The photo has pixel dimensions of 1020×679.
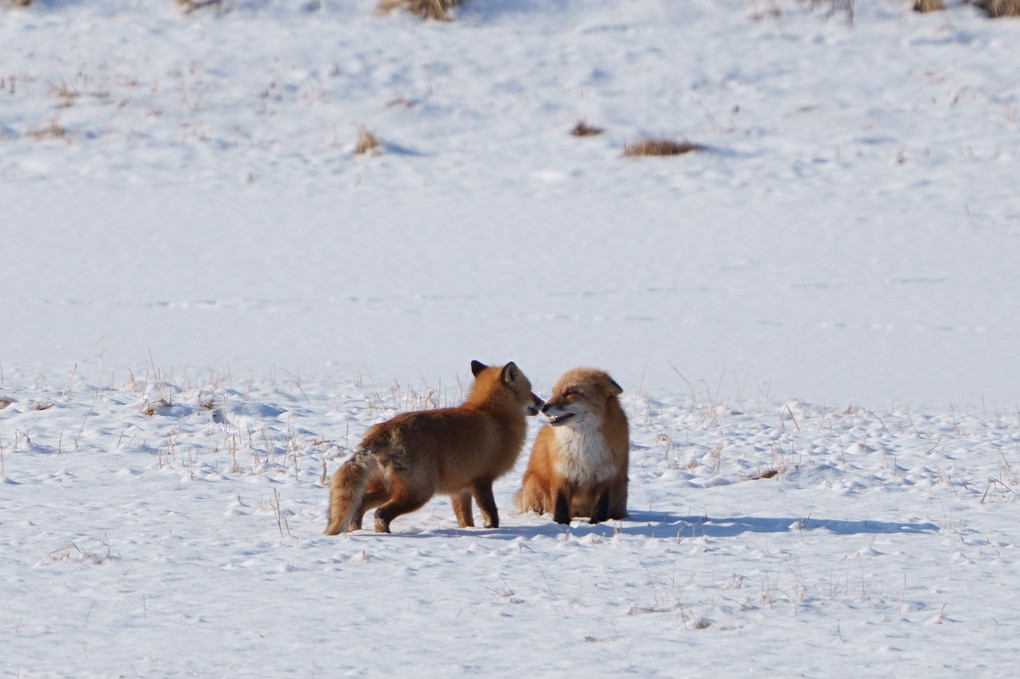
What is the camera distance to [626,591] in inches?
198

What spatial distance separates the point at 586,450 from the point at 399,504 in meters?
1.01

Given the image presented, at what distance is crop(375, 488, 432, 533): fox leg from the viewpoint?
5836 millimetres

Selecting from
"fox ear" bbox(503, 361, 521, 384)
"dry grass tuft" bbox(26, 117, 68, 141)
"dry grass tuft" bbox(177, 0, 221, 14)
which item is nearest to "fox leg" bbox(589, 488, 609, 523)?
"fox ear" bbox(503, 361, 521, 384)

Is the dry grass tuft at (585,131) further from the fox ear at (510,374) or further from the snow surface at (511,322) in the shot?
the fox ear at (510,374)

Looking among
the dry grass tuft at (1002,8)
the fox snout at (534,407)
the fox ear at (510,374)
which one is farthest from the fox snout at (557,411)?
the dry grass tuft at (1002,8)

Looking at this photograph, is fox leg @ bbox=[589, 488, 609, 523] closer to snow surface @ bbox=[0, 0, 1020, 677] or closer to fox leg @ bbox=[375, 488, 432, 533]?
snow surface @ bbox=[0, 0, 1020, 677]

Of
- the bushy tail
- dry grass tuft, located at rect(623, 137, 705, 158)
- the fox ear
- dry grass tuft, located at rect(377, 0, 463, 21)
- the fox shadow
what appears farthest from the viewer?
dry grass tuft, located at rect(377, 0, 463, 21)

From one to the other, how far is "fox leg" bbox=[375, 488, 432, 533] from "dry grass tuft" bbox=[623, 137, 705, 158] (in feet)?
42.8

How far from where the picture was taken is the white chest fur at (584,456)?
628cm

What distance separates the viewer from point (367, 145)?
737 inches

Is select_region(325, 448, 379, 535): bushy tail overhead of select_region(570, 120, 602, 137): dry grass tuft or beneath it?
beneath

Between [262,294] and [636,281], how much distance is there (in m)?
3.92

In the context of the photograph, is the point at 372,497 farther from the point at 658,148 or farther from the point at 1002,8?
the point at 1002,8

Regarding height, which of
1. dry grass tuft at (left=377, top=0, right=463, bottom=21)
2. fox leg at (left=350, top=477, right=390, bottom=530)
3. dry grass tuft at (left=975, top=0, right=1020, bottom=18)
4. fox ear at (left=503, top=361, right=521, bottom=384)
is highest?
dry grass tuft at (left=377, top=0, right=463, bottom=21)
